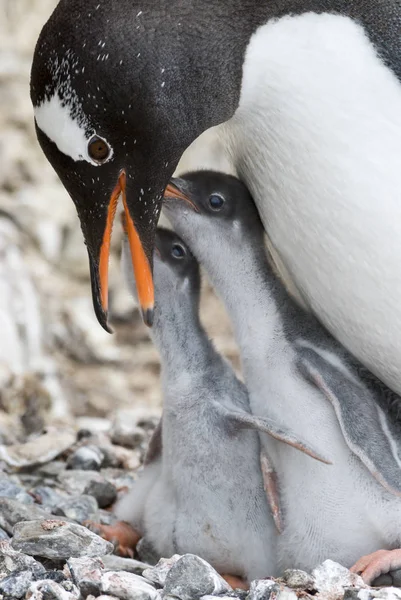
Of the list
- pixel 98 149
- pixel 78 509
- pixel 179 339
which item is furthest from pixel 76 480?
pixel 98 149

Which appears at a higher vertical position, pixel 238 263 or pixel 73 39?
pixel 73 39

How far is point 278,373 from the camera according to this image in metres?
2.60

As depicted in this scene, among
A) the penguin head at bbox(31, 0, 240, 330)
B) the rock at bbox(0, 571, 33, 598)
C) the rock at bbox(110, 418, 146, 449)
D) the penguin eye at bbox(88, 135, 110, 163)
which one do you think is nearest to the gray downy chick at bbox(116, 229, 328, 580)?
the penguin head at bbox(31, 0, 240, 330)

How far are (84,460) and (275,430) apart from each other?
3.77ft

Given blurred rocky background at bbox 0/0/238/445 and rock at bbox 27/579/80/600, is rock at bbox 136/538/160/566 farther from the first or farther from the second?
Answer: blurred rocky background at bbox 0/0/238/445

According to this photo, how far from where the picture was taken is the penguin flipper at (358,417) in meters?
2.46

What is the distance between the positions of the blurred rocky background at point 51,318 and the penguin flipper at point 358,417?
1842mm

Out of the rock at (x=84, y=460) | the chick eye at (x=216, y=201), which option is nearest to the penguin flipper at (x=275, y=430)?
the chick eye at (x=216, y=201)

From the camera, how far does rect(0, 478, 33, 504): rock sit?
294 cm

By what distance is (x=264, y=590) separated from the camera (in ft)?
7.27

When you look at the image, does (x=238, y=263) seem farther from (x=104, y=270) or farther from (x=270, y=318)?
(x=104, y=270)

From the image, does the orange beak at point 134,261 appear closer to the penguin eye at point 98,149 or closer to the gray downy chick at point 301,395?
the penguin eye at point 98,149

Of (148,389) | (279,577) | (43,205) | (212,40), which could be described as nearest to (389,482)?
(279,577)

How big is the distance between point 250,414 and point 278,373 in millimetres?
123
